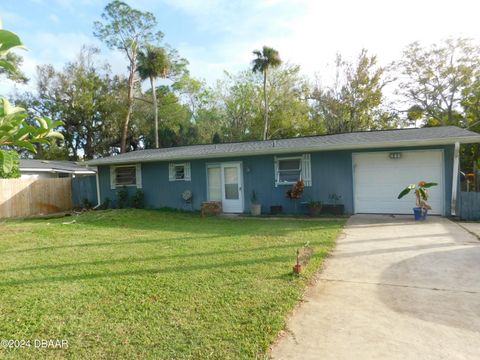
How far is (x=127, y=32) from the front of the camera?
84.0 feet

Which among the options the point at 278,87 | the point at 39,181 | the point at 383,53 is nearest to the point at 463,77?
the point at 383,53

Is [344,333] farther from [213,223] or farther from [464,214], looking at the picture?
[464,214]

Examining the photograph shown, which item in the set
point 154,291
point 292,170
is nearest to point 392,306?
point 154,291

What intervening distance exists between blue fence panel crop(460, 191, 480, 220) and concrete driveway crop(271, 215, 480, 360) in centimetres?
304

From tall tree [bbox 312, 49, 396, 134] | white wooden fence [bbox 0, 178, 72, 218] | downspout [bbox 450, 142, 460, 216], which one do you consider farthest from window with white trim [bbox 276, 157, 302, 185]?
tall tree [bbox 312, 49, 396, 134]

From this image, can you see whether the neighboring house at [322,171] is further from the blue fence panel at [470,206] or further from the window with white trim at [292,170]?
the blue fence panel at [470,206]

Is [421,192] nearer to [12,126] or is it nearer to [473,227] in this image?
[473,227]

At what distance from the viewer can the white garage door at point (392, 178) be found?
29.8ft

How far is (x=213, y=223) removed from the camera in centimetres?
909

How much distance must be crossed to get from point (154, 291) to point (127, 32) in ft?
89.7

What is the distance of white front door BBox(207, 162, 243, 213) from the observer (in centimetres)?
1131

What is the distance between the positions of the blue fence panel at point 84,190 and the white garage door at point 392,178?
11.6m

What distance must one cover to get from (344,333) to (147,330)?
1842 millimetres

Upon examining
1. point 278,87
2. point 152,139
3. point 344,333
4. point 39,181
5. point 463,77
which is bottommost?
point 344,333
